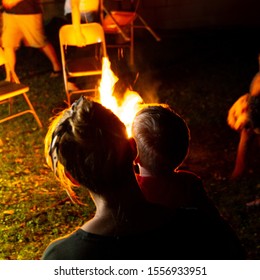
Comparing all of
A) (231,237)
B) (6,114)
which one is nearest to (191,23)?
(6,114)

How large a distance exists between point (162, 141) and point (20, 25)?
5.03m

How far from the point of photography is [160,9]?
31.4 ft

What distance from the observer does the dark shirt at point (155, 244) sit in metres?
1.36

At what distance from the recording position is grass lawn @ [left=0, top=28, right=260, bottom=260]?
368 centimetres

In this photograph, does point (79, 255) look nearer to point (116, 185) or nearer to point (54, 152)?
point (116, 185)

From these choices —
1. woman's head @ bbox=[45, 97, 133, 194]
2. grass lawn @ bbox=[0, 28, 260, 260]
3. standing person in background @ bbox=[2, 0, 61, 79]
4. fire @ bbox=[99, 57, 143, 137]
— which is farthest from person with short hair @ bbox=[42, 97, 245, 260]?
standing person in background @ bbox=[2, 0, 61, 79]

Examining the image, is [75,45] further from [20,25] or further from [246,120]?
[246,120]

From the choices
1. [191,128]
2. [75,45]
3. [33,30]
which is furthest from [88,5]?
[191,128]

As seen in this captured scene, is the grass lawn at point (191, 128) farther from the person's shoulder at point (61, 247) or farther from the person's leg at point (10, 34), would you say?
the person's shoulder at point (61, 247)

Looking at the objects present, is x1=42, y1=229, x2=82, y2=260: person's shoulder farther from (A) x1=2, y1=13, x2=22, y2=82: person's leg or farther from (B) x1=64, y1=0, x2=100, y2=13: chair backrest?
(B) x1=64, y1=0, x2=100, y2=13: chair backrest

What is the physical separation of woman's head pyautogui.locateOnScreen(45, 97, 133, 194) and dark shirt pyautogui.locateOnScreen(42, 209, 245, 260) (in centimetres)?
17

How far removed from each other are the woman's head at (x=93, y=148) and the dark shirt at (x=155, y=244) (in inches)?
6.8

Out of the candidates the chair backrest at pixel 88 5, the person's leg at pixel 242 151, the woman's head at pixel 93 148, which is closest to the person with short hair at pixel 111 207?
the woman's head at pixel 93 148

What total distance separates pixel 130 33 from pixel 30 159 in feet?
12.4
